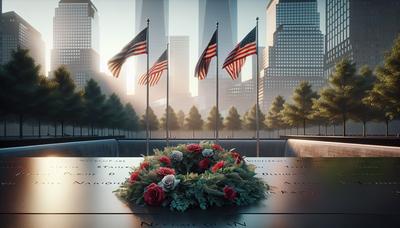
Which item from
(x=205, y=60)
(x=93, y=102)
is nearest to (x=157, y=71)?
(x=205, y=60)

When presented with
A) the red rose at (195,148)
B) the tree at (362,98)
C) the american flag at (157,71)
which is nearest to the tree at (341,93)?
the tree at (362,98)

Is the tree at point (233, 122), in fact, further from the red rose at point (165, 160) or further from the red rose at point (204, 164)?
the red rose at point (165, 160)

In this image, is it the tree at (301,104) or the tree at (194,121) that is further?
the tree at (194,121)

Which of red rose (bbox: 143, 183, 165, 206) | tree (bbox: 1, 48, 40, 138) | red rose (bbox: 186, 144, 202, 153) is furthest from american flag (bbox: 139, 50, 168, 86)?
tree (bbox: 1, 48, 40, 138)

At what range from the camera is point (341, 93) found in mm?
48500

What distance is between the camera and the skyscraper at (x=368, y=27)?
145000 millimetres

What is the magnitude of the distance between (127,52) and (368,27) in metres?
145

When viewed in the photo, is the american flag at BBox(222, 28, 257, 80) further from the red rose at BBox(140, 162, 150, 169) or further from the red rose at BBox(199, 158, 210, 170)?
the red rose at BBox(140, 162, 150, 169)

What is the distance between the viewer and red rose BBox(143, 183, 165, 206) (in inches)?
236

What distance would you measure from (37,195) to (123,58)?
13.5 m

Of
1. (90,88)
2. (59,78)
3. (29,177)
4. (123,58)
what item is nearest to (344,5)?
(90,88)

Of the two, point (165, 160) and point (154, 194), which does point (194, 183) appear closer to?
point (154, 194)

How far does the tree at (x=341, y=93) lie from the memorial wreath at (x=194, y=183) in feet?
145

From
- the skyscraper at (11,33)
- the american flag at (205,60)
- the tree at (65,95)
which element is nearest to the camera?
the american flag at (205,60)
